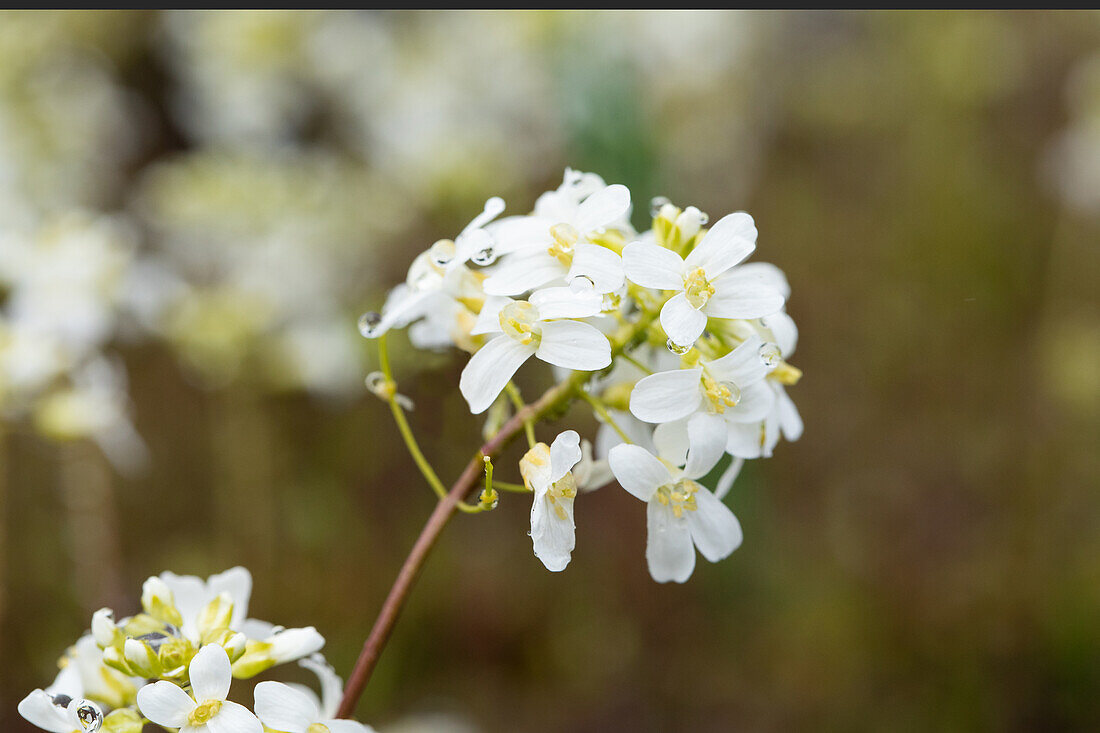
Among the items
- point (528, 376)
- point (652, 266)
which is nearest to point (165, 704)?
point (652, 266)

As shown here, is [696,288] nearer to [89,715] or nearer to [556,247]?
[556,247]

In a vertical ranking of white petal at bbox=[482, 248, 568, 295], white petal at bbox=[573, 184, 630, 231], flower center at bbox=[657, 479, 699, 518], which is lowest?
flower center at bbox=[657, 479, 699, 518]

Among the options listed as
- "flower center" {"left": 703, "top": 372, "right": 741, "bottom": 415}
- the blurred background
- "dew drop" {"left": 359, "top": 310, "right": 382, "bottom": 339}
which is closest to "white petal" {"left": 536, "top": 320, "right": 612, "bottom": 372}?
"flower center" {"left": 703, "top": 372, "right": 741, "bottom": 415}

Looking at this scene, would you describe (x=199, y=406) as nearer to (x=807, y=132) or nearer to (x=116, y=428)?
(x=116, y=428)

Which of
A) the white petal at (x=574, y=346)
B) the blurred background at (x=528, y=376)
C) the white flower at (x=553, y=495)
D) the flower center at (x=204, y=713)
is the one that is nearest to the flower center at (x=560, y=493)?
the white flower at (x=553, y=495)

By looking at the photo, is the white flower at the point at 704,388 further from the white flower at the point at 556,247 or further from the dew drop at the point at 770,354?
the white flower at the point at 556,247

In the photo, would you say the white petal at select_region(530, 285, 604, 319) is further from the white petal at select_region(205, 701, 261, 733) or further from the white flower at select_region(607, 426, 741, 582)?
the white petal at select_region(205, 701, 261, 733)
